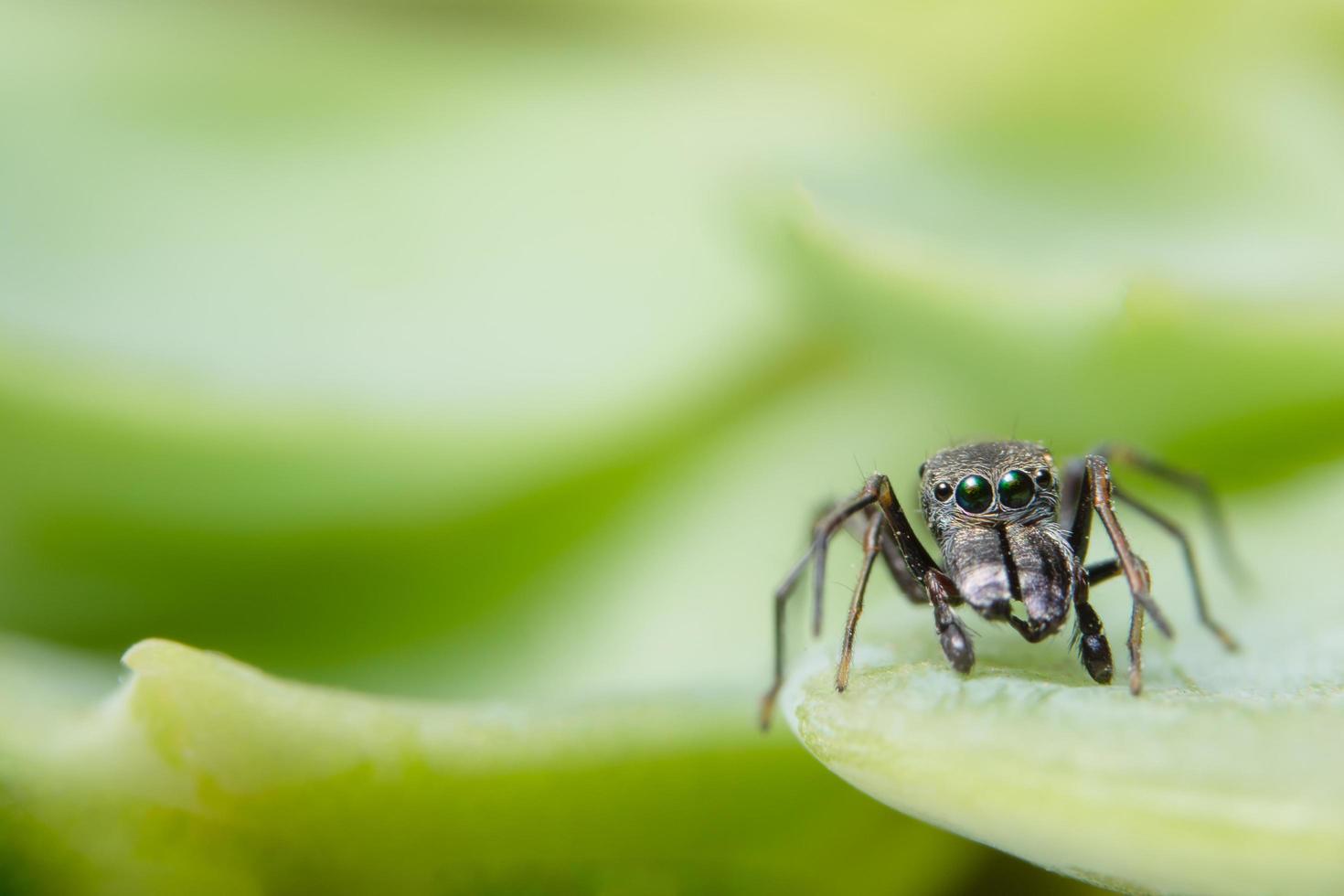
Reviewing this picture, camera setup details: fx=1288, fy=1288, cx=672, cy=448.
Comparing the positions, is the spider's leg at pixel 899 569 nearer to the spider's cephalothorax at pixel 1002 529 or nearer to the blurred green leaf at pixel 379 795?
the spider's cephalothorax at pixel 1002 529

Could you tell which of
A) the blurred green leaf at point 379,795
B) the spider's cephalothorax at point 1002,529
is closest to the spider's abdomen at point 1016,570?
the spider's cephalothorax at point 1002,529

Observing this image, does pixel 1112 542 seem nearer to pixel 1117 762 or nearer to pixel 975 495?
pixel 975 495

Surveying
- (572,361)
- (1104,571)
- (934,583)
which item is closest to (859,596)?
(934,583)

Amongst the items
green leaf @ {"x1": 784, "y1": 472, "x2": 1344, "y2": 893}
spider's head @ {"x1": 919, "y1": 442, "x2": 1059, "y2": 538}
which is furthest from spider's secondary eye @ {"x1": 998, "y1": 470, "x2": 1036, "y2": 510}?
green leaf @ {"x1": 784, "y1": 472, "x2": 1344, "y2": 893}

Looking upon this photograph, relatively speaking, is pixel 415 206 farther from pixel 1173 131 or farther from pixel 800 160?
pixel 1173 131

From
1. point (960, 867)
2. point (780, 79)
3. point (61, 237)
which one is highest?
point (780, 79)

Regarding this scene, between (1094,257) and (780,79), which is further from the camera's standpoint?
(780,79)

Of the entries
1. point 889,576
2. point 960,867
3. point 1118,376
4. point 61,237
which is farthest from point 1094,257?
point 61,237

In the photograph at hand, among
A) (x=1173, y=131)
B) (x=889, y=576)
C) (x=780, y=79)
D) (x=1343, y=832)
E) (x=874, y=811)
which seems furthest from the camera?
(x=780, y=79)
